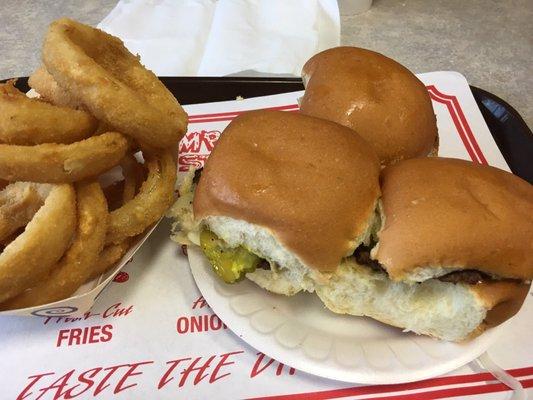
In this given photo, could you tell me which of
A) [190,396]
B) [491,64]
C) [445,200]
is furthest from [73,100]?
[491,64]

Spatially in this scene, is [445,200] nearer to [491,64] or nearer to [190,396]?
[190,396]

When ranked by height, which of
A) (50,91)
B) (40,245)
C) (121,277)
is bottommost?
(121,277)

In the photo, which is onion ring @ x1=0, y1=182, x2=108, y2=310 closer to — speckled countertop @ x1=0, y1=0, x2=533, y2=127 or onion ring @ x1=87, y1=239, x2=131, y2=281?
onion ring @ x1=87, y1=239, x2=131, y2=281

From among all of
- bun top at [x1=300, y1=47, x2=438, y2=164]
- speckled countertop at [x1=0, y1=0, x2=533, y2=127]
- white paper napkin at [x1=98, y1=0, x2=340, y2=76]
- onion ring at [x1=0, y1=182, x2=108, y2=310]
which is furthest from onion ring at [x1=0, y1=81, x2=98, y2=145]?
speckled countertop at [x1=0, y1=0, x2=533, y2=127]

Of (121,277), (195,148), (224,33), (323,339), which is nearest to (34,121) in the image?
(121,277)

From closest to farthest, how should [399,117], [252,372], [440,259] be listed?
[440,259] < [252,372] < [399,117]

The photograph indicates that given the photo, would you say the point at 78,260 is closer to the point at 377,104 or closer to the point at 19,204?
the point at 19,204
